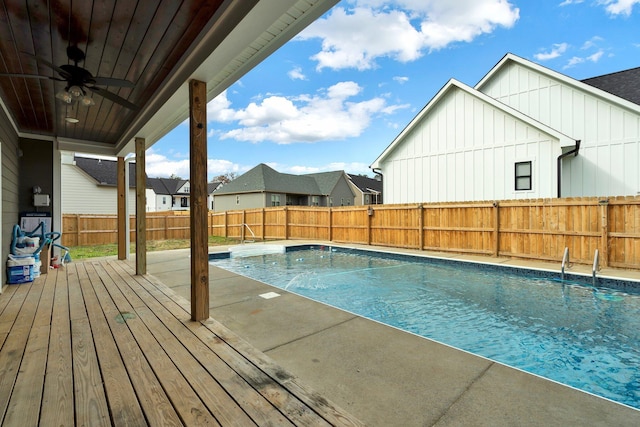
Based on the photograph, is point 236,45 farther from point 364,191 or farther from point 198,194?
point 364,191

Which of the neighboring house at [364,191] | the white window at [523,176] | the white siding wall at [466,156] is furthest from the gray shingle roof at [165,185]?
the white window at [523,176]

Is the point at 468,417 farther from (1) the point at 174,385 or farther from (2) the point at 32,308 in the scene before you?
(2) the point at 32,308

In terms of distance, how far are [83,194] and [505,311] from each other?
73.2 ft

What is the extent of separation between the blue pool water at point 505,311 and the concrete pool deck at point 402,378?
878 millimetres

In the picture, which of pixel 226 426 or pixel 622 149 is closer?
A: pixel 226 426

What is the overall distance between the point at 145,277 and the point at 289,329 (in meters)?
3.54

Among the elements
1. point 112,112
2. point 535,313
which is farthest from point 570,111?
point 112,112

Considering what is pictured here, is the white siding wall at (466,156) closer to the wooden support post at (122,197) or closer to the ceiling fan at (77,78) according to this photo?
the wooden support post at (122,197)

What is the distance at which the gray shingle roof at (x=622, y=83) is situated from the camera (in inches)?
378

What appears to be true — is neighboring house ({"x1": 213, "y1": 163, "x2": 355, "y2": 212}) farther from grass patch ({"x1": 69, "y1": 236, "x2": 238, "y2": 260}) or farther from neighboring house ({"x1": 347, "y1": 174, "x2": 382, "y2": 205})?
grass patch ({"x1": 69, "y1": 236, "x2": 238, "y2": 260})

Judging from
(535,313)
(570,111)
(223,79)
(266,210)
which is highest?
(570,111)

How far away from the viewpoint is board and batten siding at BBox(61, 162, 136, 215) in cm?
1786

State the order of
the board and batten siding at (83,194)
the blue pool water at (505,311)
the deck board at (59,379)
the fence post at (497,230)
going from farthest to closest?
the board and batten siding at (83,194) → the fence post at (497,230) → the blue pool water at (505,311) → the deck board at (59,379)

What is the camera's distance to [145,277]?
5.41 m
